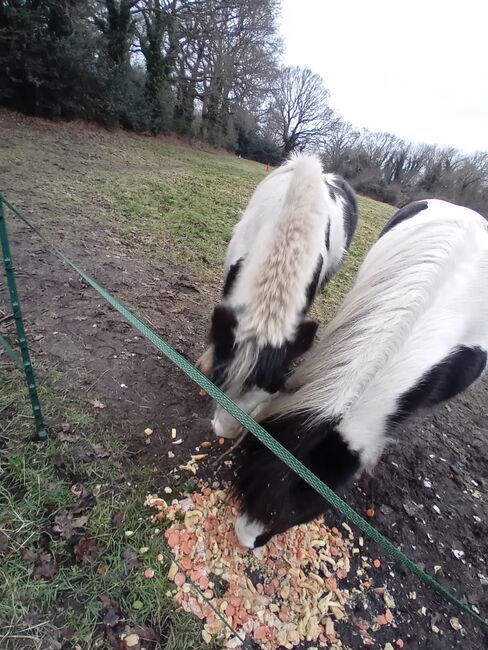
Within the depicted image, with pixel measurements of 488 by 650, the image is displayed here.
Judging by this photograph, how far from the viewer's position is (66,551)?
70.4 inches

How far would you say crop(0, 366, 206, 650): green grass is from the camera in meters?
1.56

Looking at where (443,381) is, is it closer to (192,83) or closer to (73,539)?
(73,539)

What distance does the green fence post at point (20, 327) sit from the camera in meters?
1.69

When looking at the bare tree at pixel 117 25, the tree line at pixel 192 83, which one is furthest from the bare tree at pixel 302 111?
the bare tree at pixel 117 25

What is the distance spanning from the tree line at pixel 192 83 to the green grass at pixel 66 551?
32.5 ft

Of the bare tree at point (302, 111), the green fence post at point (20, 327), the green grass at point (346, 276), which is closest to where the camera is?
the green fence post at point (20, 327)

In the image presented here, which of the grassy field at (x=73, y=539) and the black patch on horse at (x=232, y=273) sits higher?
the black patch on horse at (x=232, y=273)

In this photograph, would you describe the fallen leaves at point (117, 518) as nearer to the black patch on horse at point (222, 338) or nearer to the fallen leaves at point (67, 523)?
the fallen leaves at point (67, 523)

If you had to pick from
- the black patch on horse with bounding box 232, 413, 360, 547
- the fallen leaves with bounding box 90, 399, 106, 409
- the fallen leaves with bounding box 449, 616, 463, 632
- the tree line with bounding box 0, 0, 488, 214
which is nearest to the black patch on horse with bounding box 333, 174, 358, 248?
the black patch on horse with bounding box 232, 413, 360, 547

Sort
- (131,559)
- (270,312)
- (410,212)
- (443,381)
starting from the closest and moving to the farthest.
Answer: (270,312) → (443,381) → (131,559) → (410,212)

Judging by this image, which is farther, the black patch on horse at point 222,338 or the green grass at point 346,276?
the green grass at point 346,276

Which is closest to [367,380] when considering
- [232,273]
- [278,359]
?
[278,359]

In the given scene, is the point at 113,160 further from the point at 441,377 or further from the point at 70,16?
the point at 441,377

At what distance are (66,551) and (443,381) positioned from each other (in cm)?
214
